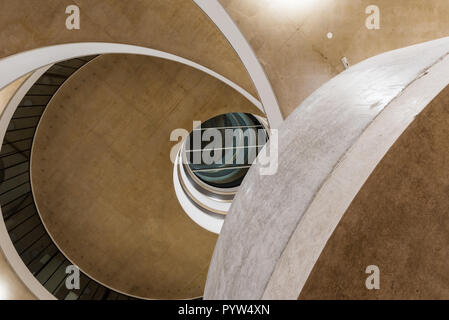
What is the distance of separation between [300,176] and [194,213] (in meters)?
11.3

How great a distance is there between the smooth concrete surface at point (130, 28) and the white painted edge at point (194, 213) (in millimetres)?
5796

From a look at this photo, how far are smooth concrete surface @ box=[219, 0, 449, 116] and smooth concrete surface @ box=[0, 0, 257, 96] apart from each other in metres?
1.06

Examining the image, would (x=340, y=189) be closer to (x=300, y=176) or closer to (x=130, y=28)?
(x=300, y=176)

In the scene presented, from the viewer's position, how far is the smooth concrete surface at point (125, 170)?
37.9 feet

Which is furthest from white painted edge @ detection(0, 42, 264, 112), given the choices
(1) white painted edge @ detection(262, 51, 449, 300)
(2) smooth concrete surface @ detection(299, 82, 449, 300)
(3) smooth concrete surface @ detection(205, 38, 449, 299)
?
(2) smooth concrete surface @ detection(299, 82, 449, 300)

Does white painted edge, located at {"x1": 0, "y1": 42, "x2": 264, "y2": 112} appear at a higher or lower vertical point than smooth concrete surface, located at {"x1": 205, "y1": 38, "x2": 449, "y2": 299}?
higher

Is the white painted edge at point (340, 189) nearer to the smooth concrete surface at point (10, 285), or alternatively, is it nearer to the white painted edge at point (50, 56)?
the white painted edge at point (50, 56)

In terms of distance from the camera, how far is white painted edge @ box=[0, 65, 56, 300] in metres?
9.20

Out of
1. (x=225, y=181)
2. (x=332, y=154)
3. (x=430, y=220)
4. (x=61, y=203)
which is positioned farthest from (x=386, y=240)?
(x=225, y=181)

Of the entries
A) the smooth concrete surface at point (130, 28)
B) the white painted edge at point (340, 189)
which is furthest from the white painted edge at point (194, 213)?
the white painted edge at point (340, 189)

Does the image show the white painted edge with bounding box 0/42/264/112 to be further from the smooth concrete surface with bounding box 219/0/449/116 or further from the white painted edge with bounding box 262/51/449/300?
the white painted edge with bounding box 262/51/449/300

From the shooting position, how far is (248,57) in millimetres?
6176

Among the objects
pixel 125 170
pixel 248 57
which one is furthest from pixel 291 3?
pixel 125 170
